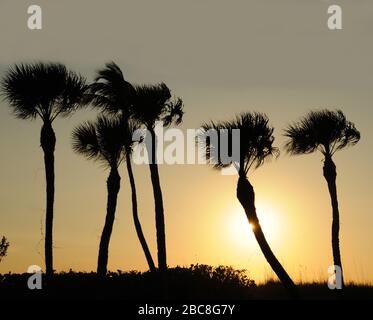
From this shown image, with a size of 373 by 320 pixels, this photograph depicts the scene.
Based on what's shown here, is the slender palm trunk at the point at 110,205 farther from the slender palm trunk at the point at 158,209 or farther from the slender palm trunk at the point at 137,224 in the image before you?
the slender palm trunk at the point at 137,224

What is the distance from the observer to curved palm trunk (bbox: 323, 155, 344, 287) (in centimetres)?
4319

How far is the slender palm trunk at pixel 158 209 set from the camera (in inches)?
1598

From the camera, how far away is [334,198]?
44.0 m

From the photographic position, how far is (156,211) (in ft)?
136

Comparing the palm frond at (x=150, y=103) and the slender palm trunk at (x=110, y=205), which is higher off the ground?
the palm frond at (x=150, y=103)

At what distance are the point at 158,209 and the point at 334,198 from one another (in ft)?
29.4

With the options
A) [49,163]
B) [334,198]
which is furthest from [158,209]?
[334,198]

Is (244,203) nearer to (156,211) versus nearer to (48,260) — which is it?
(156,211)

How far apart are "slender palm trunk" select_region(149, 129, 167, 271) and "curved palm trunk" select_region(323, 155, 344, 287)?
822 cm

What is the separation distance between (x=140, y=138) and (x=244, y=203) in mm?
7778

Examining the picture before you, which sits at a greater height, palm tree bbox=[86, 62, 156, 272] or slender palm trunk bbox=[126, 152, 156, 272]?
palm tree bbox=[86, 62, 156, 272]

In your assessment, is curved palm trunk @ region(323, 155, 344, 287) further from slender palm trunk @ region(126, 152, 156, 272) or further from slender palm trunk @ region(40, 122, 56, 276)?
slender palm trunk @ region(40, 122, 56, 276)

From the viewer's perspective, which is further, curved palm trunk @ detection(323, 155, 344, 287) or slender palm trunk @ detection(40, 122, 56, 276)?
curved palm trunk @ detection(323, 155, 344, 287)

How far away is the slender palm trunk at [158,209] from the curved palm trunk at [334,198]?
8221mm
